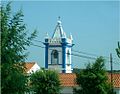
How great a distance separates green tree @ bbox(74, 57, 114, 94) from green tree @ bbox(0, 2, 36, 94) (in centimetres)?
1993

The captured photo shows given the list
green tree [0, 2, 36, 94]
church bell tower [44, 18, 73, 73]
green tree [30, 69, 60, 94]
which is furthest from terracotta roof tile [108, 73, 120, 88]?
green tree [0, 2, 36, 94]

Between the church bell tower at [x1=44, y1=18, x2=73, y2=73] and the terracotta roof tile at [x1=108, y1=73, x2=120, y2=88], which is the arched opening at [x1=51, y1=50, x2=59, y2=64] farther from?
the terracotta roof tile at [x1=108, y1=73, x2=120, y2=88]

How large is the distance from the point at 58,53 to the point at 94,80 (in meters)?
22.2

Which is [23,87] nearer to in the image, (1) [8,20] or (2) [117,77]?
(1) [8,20]

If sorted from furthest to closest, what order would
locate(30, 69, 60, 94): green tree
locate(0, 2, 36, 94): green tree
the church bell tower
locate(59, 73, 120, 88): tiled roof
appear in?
the church bell tower
locate(59, 73, 120, 88): tiled roof
locate(30, 69, 60, 94): green tree
locate(0, 2, 36, 94): green tree

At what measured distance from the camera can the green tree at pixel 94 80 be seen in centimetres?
3222

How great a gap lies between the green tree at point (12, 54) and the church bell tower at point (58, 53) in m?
40.9

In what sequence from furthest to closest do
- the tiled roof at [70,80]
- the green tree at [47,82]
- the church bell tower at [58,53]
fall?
1. the church bell tower at [58,53]
2. the tiled roof at [70,80]
3. the green tree at [47,82]

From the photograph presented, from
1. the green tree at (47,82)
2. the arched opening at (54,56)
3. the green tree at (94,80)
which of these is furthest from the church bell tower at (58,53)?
the green tree at (94,80)

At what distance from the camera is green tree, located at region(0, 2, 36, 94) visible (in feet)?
38.2

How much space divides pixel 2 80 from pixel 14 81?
32cm

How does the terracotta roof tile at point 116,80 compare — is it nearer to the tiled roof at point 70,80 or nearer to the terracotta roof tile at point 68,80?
the tiled roof at point 70,80

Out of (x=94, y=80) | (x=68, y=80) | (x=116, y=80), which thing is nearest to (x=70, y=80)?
(x=68, y=80)

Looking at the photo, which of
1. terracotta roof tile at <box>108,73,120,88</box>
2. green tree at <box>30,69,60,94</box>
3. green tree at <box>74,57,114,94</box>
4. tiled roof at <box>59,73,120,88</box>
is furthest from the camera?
tiled roof at <box>59,73,120,88</box>
